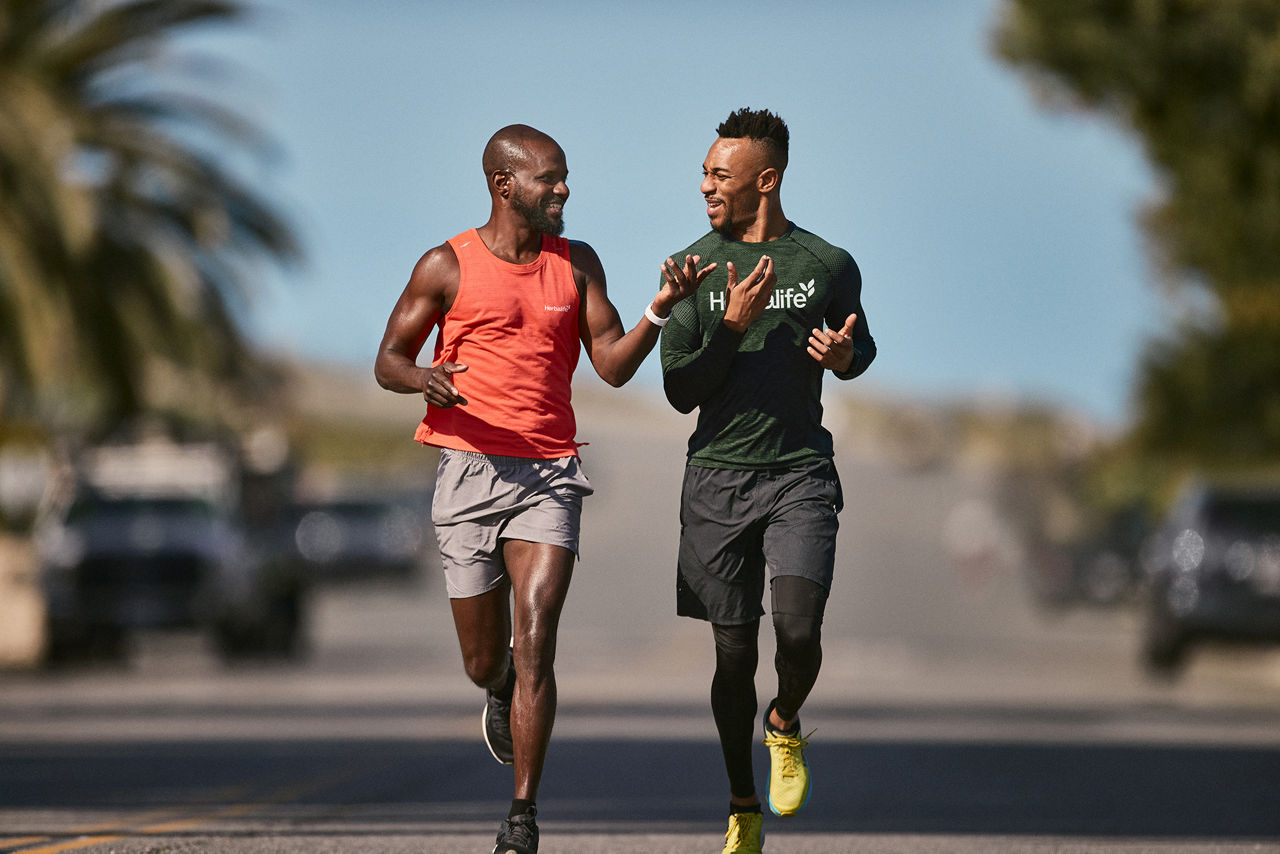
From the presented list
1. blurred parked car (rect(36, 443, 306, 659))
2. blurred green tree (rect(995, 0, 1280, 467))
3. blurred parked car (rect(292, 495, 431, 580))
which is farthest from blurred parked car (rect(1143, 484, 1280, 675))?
blurred parked car (rect(292, 495, 431, 580))

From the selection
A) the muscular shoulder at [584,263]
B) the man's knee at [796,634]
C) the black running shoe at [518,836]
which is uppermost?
the muscular shoulder at [584,263]

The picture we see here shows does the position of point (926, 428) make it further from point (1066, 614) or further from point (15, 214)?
point (15, 214)

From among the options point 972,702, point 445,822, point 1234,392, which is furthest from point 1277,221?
point 445,822

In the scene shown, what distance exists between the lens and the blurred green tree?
2291cm

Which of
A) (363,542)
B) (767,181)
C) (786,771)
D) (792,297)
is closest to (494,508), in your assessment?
(792,297)

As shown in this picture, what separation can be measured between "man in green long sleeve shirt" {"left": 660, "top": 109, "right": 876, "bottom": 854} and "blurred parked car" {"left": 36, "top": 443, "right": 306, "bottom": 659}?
16.0 metres

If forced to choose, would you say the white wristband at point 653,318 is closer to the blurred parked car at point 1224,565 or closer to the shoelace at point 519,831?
the shoelace at point 519,831

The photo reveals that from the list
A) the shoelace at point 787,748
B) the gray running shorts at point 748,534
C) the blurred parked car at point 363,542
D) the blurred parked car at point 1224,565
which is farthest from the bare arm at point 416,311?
the blurred parked car at point 363,542

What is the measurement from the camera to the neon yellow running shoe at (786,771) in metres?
7.82

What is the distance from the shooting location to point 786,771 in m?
7.89

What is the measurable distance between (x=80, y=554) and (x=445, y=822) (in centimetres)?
1392

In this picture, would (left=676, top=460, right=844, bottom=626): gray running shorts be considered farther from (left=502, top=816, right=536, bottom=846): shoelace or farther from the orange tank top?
(left=502, top=816, right=536, bottom=846): shoelace

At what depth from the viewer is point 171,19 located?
2606 cm

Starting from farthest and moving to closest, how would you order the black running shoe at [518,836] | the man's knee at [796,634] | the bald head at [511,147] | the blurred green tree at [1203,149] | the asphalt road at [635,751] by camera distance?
the blurred green tree at [1203,149], the asphalt road at [635,751], the bald head at [511,147], the man's knee at [796,634], the black running shoe at [518,836]
